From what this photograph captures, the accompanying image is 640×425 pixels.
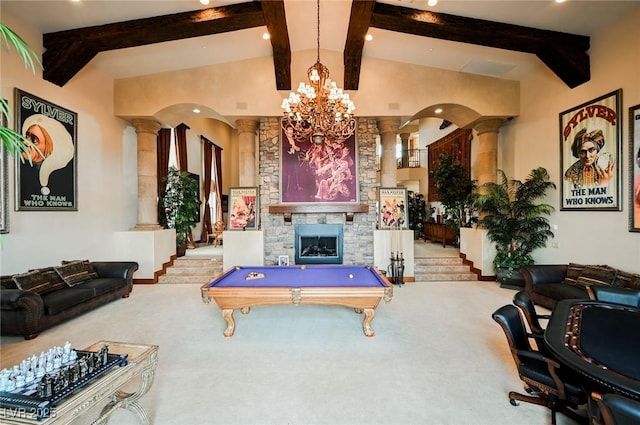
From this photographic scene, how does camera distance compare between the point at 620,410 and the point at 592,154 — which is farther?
the point at 592,154

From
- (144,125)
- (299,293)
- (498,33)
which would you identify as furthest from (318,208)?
(498,33)

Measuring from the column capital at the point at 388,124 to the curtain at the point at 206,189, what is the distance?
6.20 m

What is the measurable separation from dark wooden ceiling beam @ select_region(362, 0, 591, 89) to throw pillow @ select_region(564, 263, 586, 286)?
3.11 metres

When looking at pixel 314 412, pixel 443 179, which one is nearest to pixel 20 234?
pixel 314 412

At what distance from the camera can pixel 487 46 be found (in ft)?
16.9

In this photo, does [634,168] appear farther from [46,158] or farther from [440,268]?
[46,158]

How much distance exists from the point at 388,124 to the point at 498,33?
8.56 ft

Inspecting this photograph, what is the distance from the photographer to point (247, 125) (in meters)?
6.88

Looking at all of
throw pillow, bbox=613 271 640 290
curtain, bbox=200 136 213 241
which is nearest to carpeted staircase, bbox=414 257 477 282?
throw pillow, bbox=613 271 640 290

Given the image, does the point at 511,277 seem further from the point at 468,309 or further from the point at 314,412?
the point at 314,412

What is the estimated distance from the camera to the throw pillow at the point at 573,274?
4.37m

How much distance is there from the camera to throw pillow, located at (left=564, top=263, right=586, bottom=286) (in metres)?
4.37

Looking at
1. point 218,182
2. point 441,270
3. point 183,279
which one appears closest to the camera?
point 183,279

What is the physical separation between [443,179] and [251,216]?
551 centimetres
